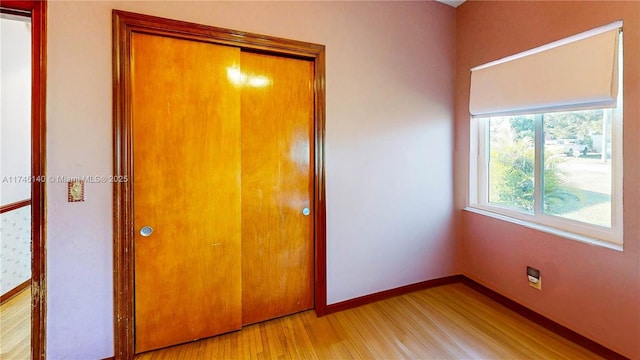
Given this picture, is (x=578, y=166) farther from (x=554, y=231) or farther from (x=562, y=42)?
(x=562, y=42)


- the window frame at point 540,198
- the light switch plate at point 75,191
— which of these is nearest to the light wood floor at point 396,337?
the window frame at point 540,198

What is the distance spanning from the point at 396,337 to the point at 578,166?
5.67ft

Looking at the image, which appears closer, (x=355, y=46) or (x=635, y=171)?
(x=635, y=171)

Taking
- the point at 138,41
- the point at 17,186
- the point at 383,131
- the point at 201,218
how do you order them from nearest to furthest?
the point at 138,41 → the point at 201,218 → the point at 383,131 → the point at 17,186

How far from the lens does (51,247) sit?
5.03 ft

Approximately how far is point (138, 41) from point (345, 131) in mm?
1480

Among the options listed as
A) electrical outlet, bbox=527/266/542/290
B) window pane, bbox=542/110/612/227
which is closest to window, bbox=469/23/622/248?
window pane, bbox=542/110/612/227

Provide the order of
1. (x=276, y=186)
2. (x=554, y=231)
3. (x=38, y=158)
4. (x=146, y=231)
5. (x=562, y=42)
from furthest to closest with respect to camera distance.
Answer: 1. (x=276, y=186)
2. (x=554, y=231)
3. (x=562, y=42)
4. (x=146, y=231)
5. (x=38, y=158)

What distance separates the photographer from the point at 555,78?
6.12 feet

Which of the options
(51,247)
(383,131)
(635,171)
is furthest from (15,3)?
(635,171)

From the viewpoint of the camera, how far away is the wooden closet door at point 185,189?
1705mm

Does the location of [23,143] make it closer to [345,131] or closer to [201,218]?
[201,218]

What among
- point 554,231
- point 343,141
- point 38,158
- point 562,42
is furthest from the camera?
point 343,141

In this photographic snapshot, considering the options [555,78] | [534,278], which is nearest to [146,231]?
[534,278]
